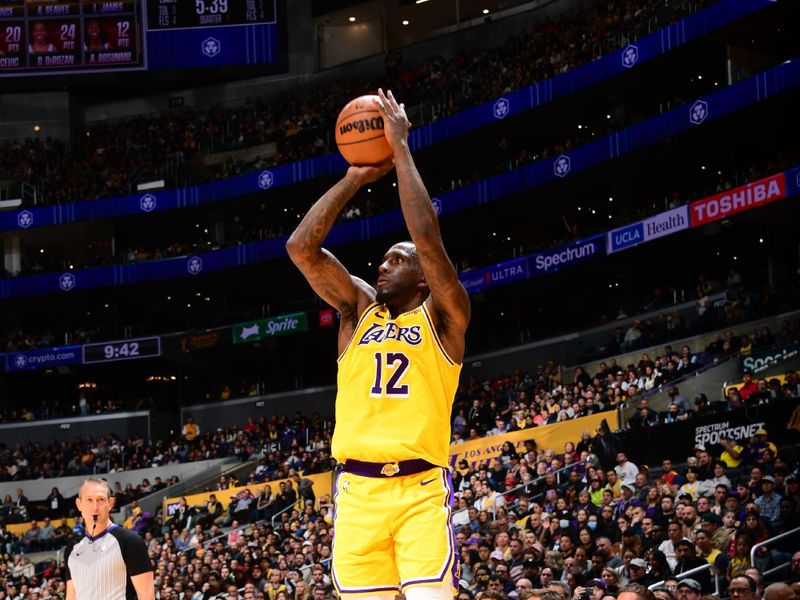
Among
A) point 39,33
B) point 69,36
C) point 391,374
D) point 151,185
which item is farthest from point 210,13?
point 391,374

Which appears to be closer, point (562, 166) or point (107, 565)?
point (107, 565)

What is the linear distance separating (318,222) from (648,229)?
24.7 meters

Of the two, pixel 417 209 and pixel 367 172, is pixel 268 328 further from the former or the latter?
pixel 417 209

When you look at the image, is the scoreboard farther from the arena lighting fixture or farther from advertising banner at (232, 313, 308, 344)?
advertising banner at (232, 313, 308, 344)

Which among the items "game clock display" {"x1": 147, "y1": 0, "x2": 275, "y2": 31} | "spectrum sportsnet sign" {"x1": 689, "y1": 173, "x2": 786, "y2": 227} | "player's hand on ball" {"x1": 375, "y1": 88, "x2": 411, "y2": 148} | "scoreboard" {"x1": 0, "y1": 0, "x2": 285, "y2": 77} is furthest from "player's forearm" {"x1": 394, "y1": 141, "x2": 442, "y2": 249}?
"game clock display" {"x1": 147, "y1": 0, "x2": 275, "y2": 31}

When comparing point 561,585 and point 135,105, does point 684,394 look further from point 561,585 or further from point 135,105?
point 135,105

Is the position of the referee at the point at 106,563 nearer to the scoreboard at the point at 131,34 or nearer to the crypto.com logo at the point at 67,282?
the scoreboard at the point at 131,34

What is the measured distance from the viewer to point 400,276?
5.80 metres

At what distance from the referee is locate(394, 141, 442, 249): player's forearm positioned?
2.72 m

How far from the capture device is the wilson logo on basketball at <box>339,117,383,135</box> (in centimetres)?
584

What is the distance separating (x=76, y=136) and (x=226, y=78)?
649 centimetres

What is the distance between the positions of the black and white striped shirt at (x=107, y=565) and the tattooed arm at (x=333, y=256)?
2.05 metres

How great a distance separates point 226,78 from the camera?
46.4 meters

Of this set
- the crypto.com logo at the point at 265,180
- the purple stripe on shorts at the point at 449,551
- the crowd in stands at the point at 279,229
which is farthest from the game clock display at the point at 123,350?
the purple stripe on shorts at the point at 449,551
